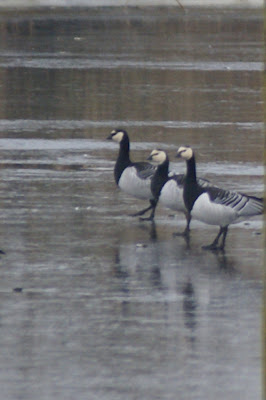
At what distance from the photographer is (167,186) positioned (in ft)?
41.1

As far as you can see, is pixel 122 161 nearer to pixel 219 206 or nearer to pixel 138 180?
pixel 138 180

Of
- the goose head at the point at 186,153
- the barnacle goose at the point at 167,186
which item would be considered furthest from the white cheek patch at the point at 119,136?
the goose head at the point at 186,153

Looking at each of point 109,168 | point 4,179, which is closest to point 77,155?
point 109,168

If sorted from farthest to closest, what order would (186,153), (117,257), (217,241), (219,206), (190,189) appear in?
(186,153) < (190,189) < (217,241) < (219,206) < (117,257)

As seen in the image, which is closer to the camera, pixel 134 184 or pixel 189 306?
pixel 189 306

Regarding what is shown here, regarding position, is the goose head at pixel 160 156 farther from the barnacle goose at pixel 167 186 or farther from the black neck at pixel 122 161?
the black neck at pixel 122 161

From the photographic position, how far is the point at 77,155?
18.2 meters

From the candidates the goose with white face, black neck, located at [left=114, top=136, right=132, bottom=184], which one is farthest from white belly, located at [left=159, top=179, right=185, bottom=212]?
the goose with white face

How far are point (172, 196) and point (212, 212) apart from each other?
3.05 feet

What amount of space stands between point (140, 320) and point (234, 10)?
194 ft

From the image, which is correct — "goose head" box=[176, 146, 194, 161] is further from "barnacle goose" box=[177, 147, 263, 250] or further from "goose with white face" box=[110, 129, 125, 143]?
"goose with white face" box=[110, 129, 125, 143]

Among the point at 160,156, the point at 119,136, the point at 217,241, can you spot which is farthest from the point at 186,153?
the point at 119,136

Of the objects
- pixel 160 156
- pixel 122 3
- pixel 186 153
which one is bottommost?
pixel 122 3

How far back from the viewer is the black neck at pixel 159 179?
1287 centimetres
